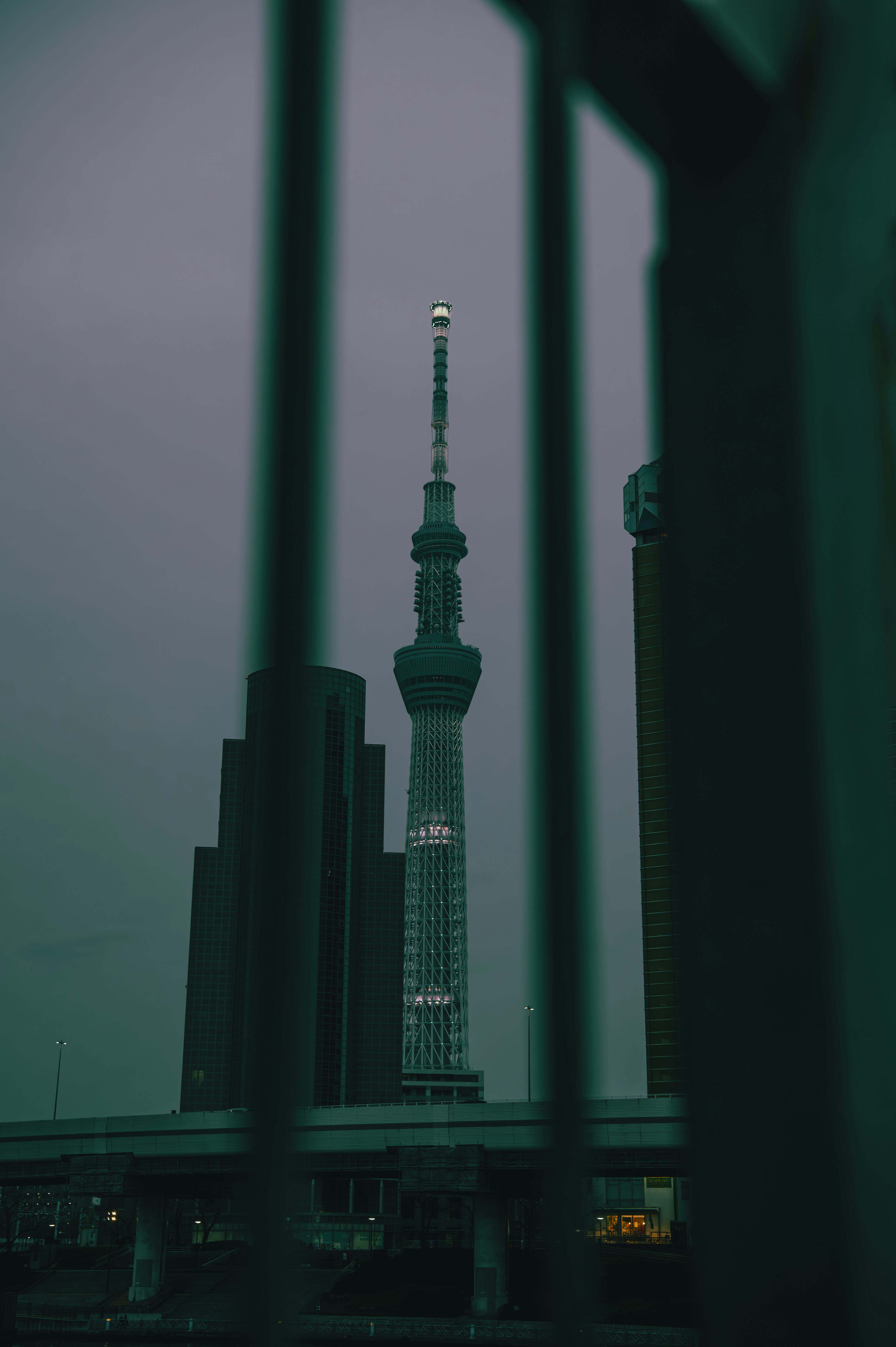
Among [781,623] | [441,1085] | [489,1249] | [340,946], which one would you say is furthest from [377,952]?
[781,623]

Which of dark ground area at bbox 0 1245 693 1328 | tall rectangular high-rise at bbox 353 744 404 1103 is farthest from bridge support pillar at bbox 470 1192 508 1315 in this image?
tall rectangular high-rise at bbox 353 744 404 1103

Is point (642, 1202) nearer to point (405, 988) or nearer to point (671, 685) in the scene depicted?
point (405, 988)

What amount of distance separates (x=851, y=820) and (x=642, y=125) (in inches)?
77.8

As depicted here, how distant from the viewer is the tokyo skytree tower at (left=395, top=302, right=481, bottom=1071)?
83.6 meters

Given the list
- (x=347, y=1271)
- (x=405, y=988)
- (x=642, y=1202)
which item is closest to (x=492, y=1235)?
(x=347, y=1271)

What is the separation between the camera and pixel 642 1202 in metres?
56.8

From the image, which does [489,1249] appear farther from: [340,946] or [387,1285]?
[340,946]

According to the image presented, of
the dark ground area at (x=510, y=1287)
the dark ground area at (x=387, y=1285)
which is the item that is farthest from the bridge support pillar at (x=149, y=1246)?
the dark ground area at (x=510, y=1287)

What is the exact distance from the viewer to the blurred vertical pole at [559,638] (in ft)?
7.24

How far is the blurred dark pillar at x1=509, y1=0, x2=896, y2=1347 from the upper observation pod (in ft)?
305

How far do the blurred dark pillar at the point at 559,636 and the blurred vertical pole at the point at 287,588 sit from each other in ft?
2.01

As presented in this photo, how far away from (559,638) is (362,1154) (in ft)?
113

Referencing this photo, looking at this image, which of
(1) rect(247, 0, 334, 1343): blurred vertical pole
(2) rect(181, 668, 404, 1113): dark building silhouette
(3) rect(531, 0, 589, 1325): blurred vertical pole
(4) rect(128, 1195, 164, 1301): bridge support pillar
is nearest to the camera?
(1) rect(247, 0, 334, 1343): blurred vertical pole

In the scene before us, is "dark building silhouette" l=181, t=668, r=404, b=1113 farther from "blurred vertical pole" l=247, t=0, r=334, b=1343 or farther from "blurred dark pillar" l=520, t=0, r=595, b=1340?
"blurred vertical pole" l=247, t=0, r=334, b=1343
